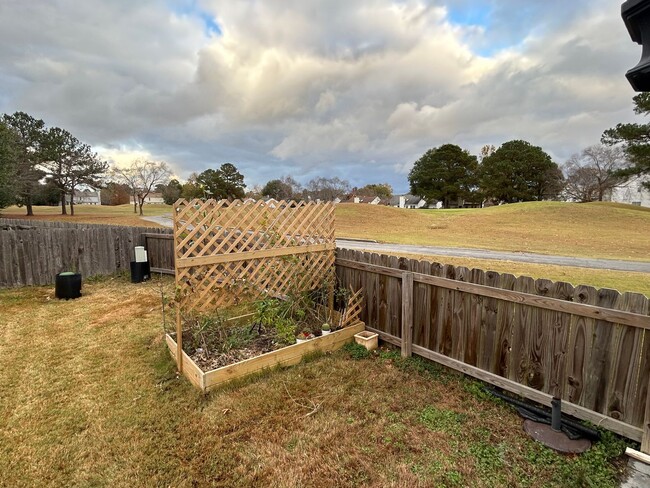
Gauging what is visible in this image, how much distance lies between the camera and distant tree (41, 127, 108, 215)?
28281mm

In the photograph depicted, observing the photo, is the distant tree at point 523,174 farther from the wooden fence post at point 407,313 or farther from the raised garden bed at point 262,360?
the raised garden bed at point 262,360

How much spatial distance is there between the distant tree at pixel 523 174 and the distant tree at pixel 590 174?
1837 millimetres

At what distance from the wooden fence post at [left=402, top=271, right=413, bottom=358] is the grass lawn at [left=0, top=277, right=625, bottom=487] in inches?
6.4

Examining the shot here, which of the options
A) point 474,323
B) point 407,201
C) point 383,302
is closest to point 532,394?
point 474,323

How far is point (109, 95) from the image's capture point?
14945mm

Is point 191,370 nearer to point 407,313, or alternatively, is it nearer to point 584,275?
point 407,313

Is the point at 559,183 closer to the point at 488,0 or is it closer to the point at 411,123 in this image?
the point at 411,123

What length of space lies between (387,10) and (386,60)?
13.1 feet

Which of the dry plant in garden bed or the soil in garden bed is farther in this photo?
the dry plant in garden bed

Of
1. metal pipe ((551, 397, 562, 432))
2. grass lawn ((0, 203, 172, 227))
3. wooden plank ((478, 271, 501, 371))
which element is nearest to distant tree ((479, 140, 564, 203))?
grass lawn ((0, 203, 172, 227))

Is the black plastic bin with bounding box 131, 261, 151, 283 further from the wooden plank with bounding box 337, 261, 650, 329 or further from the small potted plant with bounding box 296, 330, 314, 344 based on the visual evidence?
the wooden plank with bounding box 337, 261, 650, 329

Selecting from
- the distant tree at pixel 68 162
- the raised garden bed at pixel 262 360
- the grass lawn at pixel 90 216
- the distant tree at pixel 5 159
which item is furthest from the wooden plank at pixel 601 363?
the distant tree at pixel 68 162

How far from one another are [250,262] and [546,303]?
3.08 metres

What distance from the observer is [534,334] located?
2.68 metres
